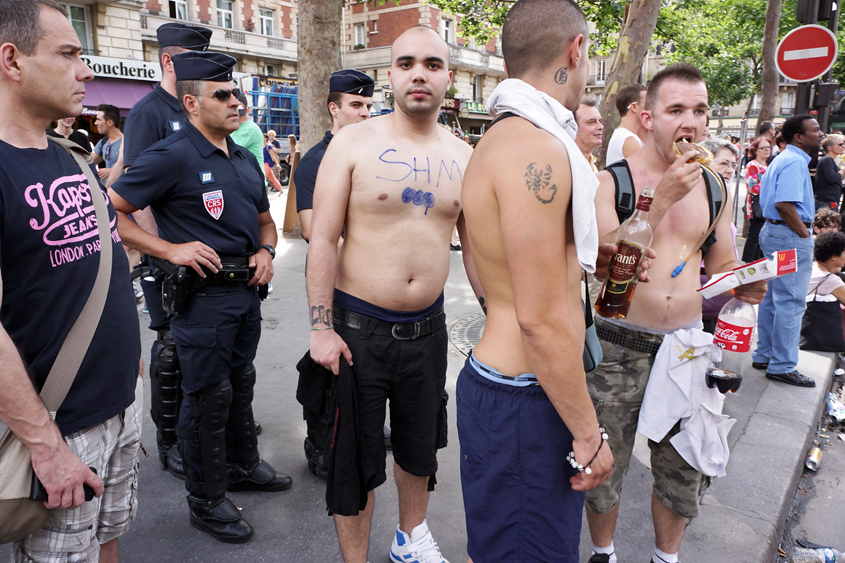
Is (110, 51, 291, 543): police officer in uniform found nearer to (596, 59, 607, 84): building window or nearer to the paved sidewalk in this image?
the paved sidewalk

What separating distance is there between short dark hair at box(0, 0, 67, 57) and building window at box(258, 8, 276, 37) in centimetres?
3849

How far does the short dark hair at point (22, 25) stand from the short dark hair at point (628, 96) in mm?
4454

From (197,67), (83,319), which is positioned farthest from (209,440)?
(197,67)

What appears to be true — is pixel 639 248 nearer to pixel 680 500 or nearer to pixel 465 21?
pixel 680 500

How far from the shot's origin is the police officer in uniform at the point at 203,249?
8.89 ft

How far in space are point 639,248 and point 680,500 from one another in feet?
3.89

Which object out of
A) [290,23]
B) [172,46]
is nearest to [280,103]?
[290,23]

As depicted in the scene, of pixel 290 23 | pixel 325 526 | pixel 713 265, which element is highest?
pixel 290 23

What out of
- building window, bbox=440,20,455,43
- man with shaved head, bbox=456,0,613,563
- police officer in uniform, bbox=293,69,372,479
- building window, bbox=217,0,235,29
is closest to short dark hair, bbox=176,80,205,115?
police officer in uniform, bbox=293,69,372,479

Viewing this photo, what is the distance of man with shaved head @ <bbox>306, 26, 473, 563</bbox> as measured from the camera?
244cm

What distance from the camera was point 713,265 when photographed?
271 cm

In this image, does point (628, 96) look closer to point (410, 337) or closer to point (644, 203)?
point (644, 203)

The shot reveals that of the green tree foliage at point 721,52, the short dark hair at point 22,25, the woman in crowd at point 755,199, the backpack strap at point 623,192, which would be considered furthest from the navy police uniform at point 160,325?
the green tree foliage at point 721,52

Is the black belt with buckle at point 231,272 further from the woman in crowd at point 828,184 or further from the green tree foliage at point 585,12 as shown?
the green tree foliage at point 585,12
